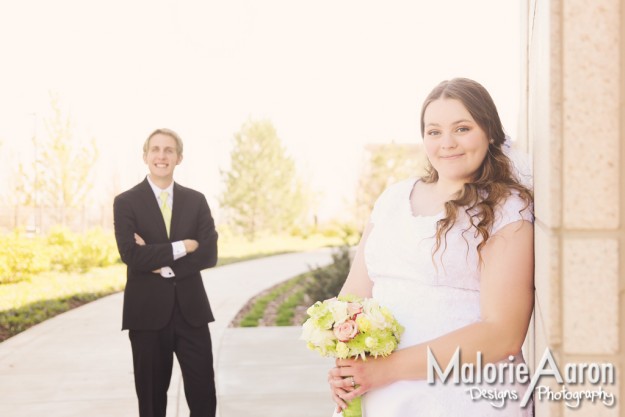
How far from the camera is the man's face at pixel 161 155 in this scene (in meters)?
5.08

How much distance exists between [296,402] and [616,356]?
Answer: 5.23 metres

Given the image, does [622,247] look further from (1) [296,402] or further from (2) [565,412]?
(1) [296,402]

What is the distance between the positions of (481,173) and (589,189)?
0.99m

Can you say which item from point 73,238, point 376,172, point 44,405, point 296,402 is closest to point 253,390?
point 296,402

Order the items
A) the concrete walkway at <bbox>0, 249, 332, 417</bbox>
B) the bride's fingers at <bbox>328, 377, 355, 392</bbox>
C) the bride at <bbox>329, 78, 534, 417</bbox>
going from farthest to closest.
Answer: the concrete walkway at <bbox>0, 249, 332, 417</bbox> → the bride's fingers at <bbox>328, 377, 355, 392</bbox> → the bride at <bbox>329, 78, 534, 417</bbox>

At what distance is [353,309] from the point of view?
8.45ft

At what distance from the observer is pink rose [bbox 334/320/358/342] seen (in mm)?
2457

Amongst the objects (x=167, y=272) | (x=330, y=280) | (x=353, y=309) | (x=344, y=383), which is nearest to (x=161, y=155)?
(x=167, y=272)

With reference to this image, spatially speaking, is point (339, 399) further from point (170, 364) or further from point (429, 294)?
point (170, 364)

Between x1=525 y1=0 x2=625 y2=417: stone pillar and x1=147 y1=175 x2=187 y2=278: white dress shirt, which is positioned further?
x1=147 y1=175 x2=187 y2=278: white dress shirt

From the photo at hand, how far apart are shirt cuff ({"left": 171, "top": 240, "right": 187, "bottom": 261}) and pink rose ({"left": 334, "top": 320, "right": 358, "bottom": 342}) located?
2.80 meters

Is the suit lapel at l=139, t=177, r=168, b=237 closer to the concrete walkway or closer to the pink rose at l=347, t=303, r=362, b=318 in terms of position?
the concrete walkway

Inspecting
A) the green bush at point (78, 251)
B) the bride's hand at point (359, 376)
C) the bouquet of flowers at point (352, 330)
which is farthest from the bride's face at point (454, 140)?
the green bush at point (78, 251)

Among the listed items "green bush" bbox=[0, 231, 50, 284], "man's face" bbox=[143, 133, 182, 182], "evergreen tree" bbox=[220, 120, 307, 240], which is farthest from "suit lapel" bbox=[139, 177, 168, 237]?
"evergreen tree" bbox=[220, 120, 307, 240]
